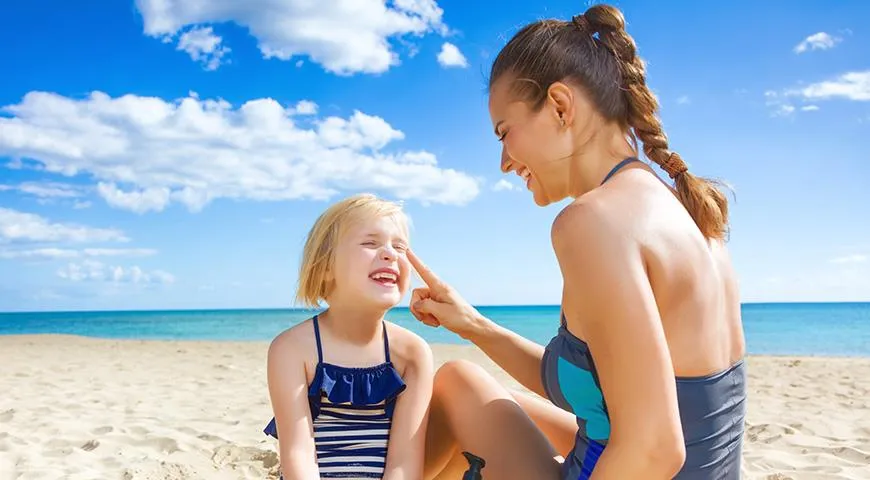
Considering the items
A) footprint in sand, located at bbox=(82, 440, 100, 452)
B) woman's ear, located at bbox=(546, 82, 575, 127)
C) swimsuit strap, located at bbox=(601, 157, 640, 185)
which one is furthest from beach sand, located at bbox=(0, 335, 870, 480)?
woman's ear, located at bbox=(546, 82, 575, 127)

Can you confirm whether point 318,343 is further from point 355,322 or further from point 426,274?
point 426,274

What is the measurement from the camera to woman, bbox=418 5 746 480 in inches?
58.1

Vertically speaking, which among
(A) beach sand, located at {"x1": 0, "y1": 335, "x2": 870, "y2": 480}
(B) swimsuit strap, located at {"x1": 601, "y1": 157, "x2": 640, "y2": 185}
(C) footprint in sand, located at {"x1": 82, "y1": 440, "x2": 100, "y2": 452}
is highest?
(B) swimsuit strap, located at {"x1": 601, "y1": 157, "x2": 640, "y2": 185}

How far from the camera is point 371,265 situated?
8.68ft

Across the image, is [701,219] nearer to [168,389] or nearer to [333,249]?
[333,249]

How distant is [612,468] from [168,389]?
6.66 m

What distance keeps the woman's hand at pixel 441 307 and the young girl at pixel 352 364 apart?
0.11m

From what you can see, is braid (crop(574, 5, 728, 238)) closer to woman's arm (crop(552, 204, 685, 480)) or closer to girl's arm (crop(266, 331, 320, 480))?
woman's arm (crop(552, 204, 685, 480))

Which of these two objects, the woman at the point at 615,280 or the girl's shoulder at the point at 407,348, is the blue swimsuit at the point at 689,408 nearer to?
the woman at the point at 615,280

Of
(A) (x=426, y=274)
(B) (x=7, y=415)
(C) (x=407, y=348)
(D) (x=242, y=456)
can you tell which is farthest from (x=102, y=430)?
(A) (x=426, y=274)

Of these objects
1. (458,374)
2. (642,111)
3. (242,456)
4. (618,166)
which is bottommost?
(242,456)

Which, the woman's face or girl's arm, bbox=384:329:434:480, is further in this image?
girl's arm, bbox=384:329:434:480

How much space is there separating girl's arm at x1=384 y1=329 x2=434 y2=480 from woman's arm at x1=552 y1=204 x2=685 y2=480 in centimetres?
106

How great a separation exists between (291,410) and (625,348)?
1.35m
